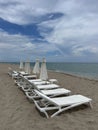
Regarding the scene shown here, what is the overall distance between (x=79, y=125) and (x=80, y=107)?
1242 millimetres

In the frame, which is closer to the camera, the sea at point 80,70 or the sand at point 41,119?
the sand at point 41,119

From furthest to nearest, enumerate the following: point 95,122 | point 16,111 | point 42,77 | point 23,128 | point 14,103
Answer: point 42,77
point 14,103
point 16,111
point 95,122
point 23,128

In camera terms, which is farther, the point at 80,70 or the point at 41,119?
the point at 80,70

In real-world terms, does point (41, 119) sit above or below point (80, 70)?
above

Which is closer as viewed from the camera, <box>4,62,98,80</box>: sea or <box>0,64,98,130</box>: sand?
<box>0,64,98,130</box>: sand

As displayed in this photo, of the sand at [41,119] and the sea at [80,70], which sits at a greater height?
the sand at [41,119]

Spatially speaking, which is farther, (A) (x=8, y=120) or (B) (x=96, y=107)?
(B) (x=96, y=107)

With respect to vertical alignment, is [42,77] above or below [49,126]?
above

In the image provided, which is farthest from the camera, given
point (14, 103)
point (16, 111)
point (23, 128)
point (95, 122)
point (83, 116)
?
point (14, 103)

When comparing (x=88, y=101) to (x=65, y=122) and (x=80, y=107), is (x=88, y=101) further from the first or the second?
(x=65, y=122)

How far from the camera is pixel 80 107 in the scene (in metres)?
4.93

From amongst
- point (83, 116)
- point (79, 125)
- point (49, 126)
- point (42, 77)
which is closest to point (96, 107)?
point (83, 116)

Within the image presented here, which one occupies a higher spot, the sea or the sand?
the sand

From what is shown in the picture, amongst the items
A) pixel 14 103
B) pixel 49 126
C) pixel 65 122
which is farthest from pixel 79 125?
pixel 14 103
